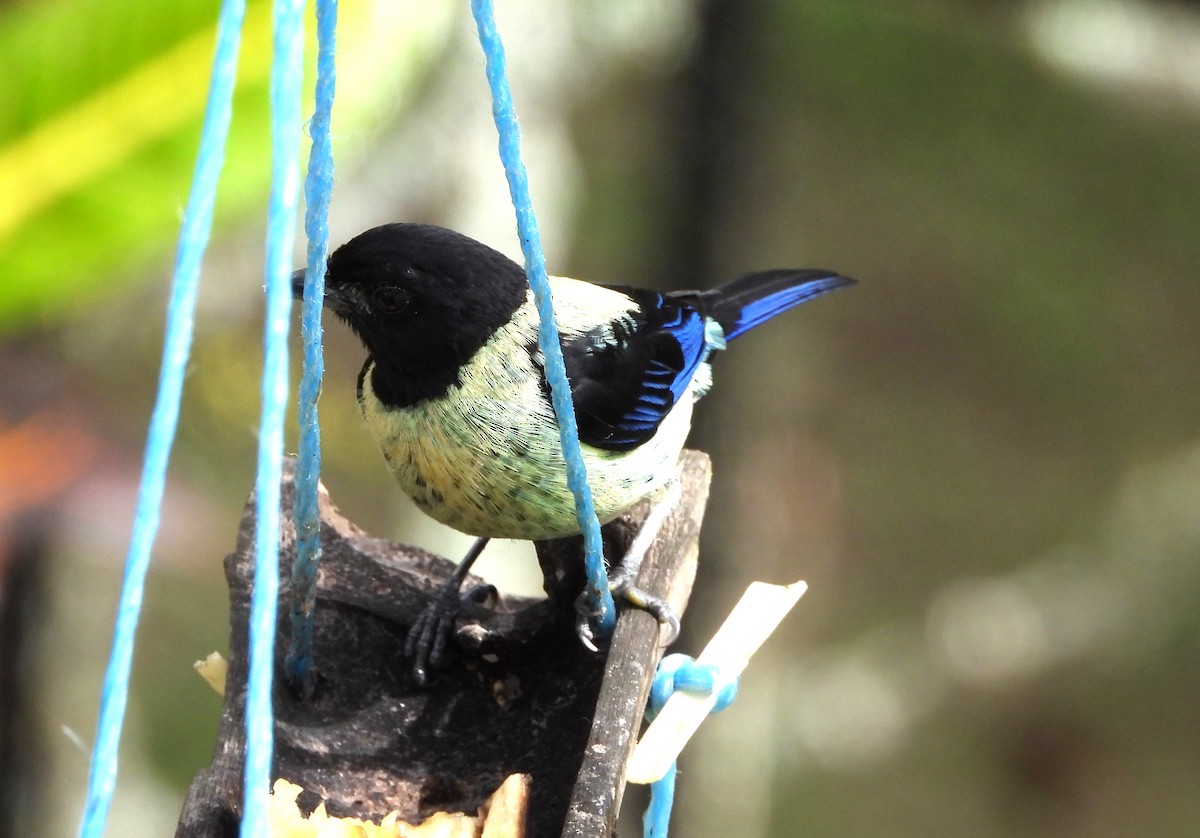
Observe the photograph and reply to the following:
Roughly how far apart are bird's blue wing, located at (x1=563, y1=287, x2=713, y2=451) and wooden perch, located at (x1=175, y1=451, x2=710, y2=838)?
18cm

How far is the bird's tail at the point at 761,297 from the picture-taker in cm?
280

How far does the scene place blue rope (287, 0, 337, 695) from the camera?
139 centimetres

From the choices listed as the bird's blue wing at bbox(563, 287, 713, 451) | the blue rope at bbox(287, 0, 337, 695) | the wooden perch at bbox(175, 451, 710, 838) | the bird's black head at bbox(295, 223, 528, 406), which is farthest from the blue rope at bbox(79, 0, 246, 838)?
the bird's blue wing at bbox(563, 287, 713, 451)

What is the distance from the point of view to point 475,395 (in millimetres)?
2053

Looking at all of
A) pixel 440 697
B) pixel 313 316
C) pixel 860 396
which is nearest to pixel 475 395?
pixel 440 697

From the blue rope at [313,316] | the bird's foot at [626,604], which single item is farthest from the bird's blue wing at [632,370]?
the blue rope at [313,316]

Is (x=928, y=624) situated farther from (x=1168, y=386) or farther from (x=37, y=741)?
(x=37, y=741)

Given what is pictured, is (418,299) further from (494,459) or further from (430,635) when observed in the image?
(430,635)

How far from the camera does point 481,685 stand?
2.02m

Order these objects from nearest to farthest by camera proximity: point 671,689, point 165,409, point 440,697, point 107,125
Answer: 1. point 165,409
2. point 671,689
3. point 440,697
4. point 107,125

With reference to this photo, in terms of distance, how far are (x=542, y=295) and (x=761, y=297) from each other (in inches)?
54.7

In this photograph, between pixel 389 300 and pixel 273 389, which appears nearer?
pixel 273 389

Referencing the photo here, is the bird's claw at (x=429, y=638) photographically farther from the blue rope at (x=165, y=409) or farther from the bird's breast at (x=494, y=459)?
the blue rope at (x=165, y=409)

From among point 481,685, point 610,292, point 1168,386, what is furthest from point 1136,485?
point 481,685
